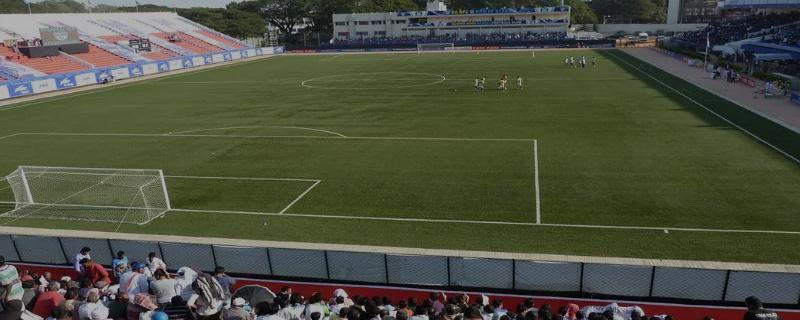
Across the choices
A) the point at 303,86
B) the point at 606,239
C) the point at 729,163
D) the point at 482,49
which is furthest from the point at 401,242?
the point at 482,49

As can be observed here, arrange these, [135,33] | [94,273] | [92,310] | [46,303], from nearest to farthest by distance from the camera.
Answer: [92,310]
[46,303]
[94,273]
[135,33]

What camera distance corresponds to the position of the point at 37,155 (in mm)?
27266

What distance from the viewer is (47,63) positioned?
195 ft

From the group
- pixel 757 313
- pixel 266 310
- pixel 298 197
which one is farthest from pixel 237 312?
pixel 298 197

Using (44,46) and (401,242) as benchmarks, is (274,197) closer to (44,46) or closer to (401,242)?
(401,242)

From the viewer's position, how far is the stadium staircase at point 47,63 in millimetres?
57656

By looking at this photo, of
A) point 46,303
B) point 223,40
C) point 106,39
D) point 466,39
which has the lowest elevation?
point 46,303

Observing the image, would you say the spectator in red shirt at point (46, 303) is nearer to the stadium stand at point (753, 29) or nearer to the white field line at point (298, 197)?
the white field line at point (298, 197)

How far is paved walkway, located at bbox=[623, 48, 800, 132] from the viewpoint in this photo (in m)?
30.2

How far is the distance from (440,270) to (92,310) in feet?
22.2

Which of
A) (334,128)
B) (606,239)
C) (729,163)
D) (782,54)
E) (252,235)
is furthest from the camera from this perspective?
(782,54)

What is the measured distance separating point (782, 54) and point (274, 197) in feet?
166

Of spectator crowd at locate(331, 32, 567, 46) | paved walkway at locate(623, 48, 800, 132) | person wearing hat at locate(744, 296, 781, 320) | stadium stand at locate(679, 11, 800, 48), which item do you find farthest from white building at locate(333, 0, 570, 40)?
person wearing hat at locate(744, 296, 781, 320)

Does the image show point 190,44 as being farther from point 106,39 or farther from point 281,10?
point 281,10
